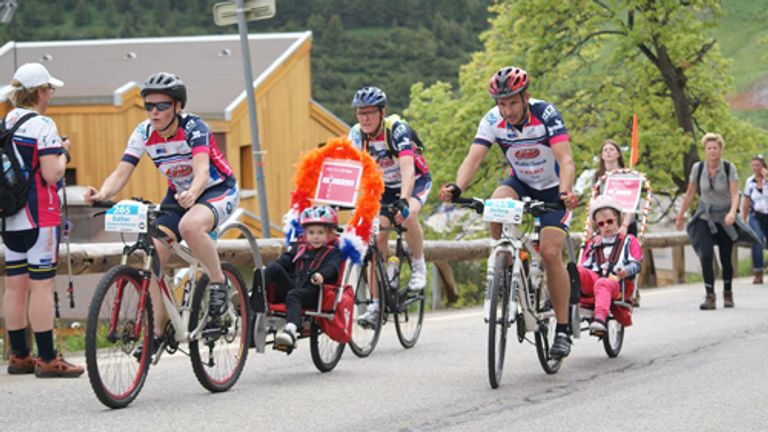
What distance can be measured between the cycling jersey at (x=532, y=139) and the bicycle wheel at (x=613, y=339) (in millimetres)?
1596

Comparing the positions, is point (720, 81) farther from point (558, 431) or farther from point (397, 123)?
point (558, 431)

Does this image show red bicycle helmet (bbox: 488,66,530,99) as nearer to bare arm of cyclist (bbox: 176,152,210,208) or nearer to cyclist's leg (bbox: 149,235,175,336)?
bare arm of cyclist (bbox: 176,152,210,208)

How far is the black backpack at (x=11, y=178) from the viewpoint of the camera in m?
9.25

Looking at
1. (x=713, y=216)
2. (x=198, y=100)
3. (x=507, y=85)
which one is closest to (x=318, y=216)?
(x=507, y=85)

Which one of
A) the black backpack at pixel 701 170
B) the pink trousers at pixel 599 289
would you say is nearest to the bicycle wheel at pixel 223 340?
the pink trousers at pixel 599 289

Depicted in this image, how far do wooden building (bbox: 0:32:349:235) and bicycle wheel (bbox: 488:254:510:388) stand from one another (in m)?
30.2

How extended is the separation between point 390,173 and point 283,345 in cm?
270

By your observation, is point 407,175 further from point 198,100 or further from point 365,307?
point 198,100

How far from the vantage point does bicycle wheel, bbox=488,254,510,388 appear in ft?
28.8

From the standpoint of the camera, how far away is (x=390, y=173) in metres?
11.5

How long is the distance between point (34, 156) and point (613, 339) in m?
4.58

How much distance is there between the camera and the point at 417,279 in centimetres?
1211

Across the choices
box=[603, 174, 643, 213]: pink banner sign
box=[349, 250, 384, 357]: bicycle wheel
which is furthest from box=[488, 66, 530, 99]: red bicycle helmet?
box=[603, 174, 643, 213]: pink banner sign

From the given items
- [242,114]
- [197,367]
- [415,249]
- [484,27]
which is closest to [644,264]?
[415,249]
